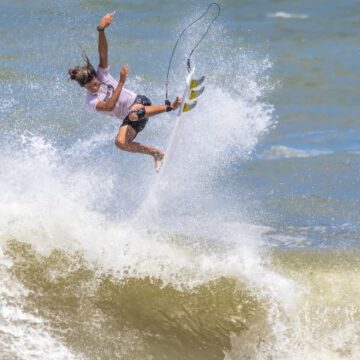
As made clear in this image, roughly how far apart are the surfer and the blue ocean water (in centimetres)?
91

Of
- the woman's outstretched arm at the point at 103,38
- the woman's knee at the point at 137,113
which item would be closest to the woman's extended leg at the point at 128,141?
the woman's knee at the point at 137,113

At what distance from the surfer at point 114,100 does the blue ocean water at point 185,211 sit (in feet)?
3.00

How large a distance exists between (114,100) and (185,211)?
2.37 m

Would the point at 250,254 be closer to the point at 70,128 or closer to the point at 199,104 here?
the point at 199,104

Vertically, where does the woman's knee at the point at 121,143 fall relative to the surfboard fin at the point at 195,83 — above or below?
below

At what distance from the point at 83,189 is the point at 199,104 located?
2.12m

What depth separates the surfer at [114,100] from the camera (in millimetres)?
9492

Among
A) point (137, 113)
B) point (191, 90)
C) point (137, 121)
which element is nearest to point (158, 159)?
point (137, 121)

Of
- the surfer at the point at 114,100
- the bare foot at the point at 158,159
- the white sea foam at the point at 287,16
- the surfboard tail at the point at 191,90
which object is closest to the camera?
the surfer at the point at 114,100

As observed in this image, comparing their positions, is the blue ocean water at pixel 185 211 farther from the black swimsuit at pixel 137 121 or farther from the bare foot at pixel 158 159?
the black swimsuit at pixel 137 121

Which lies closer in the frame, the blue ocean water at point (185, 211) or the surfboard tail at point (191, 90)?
the blue ocean water at point (185, 211)

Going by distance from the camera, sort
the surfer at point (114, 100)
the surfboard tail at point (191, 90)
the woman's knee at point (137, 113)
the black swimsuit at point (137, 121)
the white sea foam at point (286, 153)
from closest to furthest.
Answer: the surfer at point (114, 100) → the surfboard tail at point (191, 90) → the woman's knee at point (137, 113) → the black swimsuit at point (137, 121) → the white sea foam at point (286, 153)

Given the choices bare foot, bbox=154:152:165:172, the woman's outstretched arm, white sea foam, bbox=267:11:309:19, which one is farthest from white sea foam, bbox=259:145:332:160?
white sea foam, bbox=267:11:309:19

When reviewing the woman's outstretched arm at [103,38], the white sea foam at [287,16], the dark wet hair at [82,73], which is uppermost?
the woman's outstretched arm at [103,38]
